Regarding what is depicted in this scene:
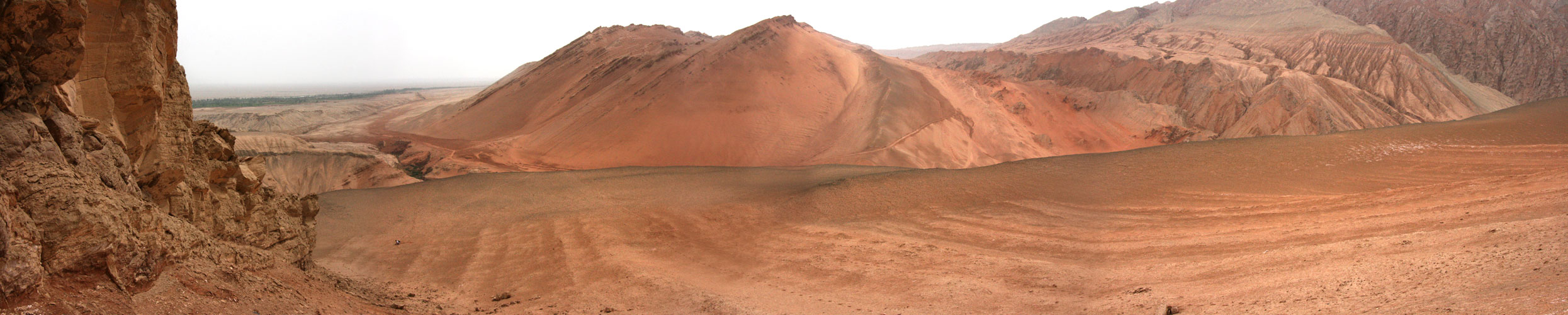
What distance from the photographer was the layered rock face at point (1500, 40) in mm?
33844

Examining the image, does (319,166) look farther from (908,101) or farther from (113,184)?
(908,101)

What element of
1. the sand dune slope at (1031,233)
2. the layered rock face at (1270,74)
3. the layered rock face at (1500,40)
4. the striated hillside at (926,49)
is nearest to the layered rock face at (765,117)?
the layered rock face at (1270,74)

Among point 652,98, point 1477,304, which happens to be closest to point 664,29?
point 652,98

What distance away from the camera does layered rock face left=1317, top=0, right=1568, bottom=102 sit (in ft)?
111

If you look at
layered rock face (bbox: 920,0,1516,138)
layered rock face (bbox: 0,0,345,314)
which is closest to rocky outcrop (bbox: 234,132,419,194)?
layered rock face (bbox: 0,0,345,314)

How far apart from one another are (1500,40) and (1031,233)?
40805 millimetres

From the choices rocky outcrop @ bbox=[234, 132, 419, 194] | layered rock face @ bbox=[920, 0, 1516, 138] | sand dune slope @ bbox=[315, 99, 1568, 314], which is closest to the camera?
sand dune slope @ bbox=[315, 99, 1568, 314]

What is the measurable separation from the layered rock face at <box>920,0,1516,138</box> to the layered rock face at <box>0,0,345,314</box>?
95.6 ft

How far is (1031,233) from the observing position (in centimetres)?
1158

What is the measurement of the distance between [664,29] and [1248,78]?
2971 cm

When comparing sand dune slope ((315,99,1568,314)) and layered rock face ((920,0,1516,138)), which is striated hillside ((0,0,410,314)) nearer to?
sand dune slope ((315,99,1568,314))

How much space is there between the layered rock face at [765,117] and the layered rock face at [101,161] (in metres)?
14.4

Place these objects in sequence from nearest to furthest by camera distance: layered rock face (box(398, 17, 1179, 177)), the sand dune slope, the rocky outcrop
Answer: the sand dune slope, the rocky outcrop, layered rock face (box(398, 17, 1179, 177))

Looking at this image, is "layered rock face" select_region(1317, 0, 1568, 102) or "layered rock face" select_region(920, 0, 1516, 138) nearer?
"layered rock face" select_region(920, 0, 1516, 138)
